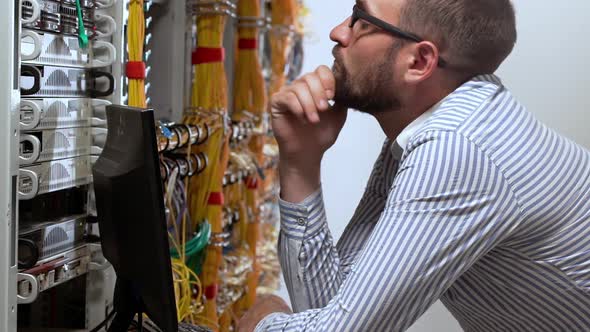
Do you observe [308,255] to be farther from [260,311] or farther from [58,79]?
[58,79]

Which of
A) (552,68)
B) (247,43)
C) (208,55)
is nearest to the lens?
(208,55)

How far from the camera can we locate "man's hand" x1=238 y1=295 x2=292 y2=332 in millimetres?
1516

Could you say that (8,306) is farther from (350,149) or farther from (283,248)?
(350,149)

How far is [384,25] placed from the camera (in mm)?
1320

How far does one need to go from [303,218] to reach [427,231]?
0.40 meters

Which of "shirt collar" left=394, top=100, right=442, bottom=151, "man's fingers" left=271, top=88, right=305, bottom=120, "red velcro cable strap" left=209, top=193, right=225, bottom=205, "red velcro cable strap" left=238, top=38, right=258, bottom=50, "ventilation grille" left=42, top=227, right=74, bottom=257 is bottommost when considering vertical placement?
"red velcro cable strap" left=209, top=193, right=225, bottom=205

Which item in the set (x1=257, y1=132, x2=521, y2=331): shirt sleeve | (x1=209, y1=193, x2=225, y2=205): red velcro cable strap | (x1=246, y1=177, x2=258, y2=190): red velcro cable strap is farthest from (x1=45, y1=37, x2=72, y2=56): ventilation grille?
(x1=246, y1=177, x2=258, y2=190): red velcro cable strap

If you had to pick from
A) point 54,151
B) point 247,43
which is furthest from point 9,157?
point 247,43

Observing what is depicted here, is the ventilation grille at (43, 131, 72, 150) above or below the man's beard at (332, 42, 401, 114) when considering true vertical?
below

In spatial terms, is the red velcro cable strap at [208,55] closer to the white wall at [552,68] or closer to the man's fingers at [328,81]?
the man's fingers at [328,81]

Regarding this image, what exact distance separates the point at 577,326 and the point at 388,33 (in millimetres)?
592

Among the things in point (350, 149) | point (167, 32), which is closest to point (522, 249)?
point (167, 32)

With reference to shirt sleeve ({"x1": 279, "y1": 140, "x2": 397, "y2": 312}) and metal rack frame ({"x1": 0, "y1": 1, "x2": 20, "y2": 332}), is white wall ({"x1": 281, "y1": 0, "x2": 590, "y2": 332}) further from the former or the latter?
metal rack frame ({"x1": 0, "y1": 1, "x2": 20, "y2": 332})

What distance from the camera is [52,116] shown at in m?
1.33
